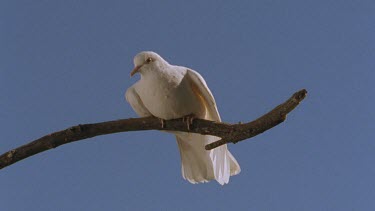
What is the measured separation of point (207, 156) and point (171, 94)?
84 cm

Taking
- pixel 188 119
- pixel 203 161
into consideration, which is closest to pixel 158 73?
pixel 188 119

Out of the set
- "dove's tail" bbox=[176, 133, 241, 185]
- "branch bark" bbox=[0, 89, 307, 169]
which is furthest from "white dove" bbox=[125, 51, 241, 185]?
"branch bark" bbox=[0, 89, 307, 169]

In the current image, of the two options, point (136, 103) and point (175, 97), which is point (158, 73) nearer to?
point (175, 97)

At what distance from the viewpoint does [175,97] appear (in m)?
4.02

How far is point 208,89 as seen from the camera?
164 inches

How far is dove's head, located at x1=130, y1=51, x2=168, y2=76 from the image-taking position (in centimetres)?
414

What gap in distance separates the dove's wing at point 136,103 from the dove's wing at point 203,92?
1.56 ft

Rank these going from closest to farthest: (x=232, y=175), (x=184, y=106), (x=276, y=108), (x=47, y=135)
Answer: (x=276, y=108) < (x=47, y=135) < (x=184, y=106) < (x=232, y=175)

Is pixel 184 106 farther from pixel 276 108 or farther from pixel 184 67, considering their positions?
pixel 276 108

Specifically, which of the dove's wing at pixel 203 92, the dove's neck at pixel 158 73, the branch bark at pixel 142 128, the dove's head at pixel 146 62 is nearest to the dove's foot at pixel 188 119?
the branch bark at pixel 142 128

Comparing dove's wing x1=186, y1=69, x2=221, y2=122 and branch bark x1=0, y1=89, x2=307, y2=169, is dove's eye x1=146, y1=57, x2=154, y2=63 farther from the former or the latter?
branch bark x1=0, y1=89, x2=307, y2=169

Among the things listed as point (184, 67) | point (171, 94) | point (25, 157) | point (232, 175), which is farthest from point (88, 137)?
point (232, 175)

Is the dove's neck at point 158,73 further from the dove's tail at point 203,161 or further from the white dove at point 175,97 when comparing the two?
the dove's tail at point 203,161

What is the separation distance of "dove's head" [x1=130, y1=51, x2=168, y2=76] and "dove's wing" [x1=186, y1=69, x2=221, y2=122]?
10.8 inches
